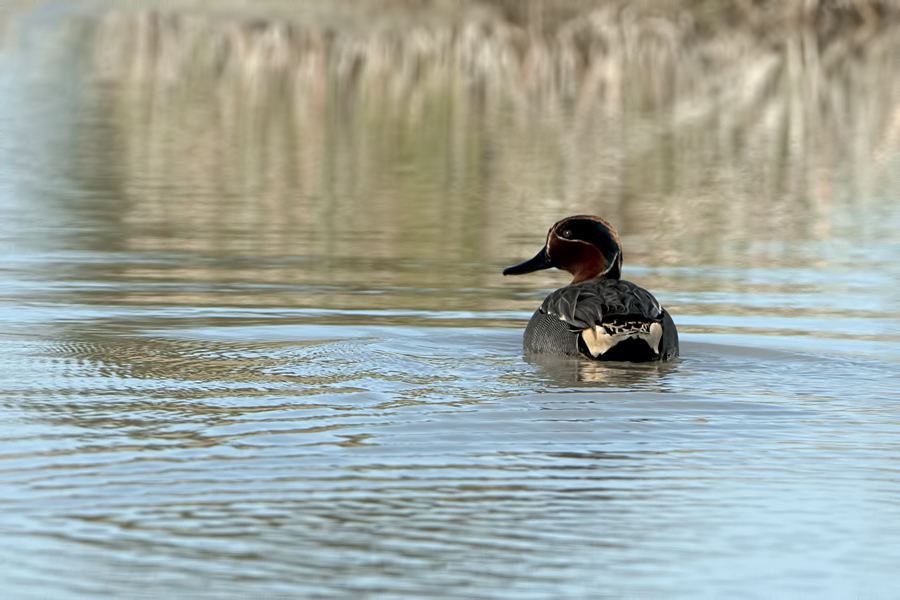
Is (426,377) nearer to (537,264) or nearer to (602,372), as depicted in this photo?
(602,372)

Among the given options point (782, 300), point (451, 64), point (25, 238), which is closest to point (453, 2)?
point (451, 64)

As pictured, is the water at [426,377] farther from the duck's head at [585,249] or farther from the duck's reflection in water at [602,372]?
the duck's head at [585,249]

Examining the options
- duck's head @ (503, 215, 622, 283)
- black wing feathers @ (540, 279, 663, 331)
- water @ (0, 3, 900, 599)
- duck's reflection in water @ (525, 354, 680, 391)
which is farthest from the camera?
duck's head @ (503, 215, 622, 283)

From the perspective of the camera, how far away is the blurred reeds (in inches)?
601

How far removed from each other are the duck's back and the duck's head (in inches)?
34.4

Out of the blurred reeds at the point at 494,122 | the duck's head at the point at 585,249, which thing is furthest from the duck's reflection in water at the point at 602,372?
the blurred reeds at the point at 494,122

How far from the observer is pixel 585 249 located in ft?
33.1

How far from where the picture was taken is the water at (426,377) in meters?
4.99

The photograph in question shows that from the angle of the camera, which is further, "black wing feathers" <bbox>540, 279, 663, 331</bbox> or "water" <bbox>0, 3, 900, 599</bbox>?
"black wing feathers" <bbox>540, 279, 663, 331</bbox>

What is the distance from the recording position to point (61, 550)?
4941 millimetres

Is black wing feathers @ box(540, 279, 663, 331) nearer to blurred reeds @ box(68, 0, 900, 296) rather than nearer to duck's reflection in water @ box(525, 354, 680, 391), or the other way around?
duck's reflection in water @ box(525, 354, 680, 391)

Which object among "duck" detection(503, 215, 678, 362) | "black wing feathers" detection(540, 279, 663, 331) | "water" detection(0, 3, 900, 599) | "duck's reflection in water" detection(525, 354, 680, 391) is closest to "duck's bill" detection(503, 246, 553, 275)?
"water" detection(0, 3, 900, 599)

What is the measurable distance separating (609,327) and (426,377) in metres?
1.15

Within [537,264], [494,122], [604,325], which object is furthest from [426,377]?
[494,122]
